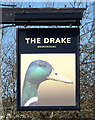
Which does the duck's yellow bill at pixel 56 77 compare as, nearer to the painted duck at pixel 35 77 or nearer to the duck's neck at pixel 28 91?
the painted duck at pixel 35 77

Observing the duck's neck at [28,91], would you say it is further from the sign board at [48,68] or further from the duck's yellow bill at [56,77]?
the duck's yellow bill at [56,77]

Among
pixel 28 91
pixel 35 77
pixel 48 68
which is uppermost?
pixel 48 68

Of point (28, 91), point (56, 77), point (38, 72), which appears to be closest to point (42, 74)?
point (38, 72)

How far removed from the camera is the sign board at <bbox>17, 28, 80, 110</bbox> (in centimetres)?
578

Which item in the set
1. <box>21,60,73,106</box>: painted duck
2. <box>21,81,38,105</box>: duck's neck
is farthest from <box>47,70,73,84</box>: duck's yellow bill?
<box>21,81,38,105</box>: duck's neck

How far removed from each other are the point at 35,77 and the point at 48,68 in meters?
0.29

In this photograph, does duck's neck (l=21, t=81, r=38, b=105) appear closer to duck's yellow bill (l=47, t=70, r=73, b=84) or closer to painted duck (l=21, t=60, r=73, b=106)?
painted duck (l=21, t=60, r=73, b=106)

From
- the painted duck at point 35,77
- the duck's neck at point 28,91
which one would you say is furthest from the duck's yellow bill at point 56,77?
the duck's neck at point 28,91

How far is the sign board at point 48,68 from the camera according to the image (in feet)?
19.0

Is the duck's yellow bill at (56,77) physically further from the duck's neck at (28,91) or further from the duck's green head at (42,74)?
the duck's neck at (28,91)

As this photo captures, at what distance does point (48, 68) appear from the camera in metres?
5.89

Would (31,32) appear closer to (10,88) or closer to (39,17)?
(39,17)

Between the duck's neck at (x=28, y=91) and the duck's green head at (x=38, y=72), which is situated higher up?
the duck's green head at (x=38, y=72)

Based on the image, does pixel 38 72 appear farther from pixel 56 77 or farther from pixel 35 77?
pixel 56 77
